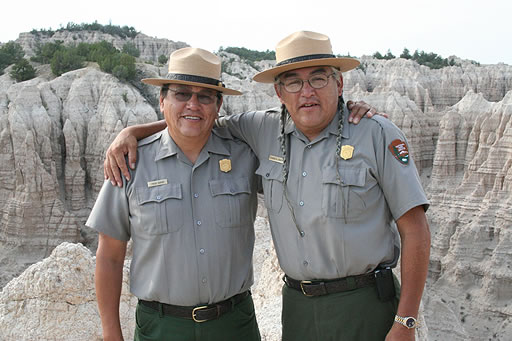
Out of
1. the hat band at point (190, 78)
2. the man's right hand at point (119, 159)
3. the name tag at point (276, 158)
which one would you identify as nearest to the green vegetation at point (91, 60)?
the man's right hand at point (119, 159)

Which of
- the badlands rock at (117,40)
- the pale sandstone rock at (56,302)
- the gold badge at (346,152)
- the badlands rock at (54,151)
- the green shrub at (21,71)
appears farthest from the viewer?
the badlands rock at (117,40)

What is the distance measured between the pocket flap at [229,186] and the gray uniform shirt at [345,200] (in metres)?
0.20

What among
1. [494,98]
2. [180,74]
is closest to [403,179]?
[180,74]

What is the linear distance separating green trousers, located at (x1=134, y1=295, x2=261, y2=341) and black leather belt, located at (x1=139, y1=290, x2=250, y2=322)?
24mm

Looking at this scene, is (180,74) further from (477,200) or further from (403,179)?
(477,200)

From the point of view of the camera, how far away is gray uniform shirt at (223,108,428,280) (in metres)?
2.68

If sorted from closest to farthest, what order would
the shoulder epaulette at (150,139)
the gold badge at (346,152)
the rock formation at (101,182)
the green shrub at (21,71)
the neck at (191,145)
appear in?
the gold badge at (346,152)
the neck at (191,145)
the shoulder epaulette at (150,139)
the rock formation at (101,182)
the green shrub at (21,71)

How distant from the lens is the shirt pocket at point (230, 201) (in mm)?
2918

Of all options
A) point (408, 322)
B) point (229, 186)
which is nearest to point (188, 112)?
point (229, 186)

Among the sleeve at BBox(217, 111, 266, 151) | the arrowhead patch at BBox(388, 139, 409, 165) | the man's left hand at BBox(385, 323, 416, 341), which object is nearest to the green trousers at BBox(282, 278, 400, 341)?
the man's left hand at BBox(385, 323, 416, 341)

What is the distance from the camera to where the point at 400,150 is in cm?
267

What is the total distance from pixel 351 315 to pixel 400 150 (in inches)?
39.5

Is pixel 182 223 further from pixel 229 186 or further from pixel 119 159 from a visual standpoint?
pixel 119 159

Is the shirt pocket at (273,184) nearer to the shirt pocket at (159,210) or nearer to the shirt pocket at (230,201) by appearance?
the shirt pocket at (230,201)
